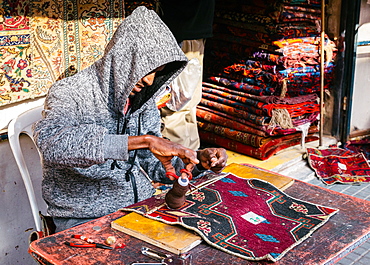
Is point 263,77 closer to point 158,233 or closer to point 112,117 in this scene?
point 112,117

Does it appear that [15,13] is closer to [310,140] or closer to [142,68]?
[142,68]

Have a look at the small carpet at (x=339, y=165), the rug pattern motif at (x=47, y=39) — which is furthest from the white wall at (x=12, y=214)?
the small carpet at (x=339, y=165)

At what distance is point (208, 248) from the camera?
71.3 inches

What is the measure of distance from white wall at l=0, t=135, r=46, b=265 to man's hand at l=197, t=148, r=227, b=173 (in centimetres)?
152

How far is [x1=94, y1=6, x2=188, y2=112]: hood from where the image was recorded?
2236 millimetres

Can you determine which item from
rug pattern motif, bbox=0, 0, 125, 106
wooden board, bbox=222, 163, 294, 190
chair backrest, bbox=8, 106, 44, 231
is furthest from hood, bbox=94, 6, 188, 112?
rug pattern motif, bbox=0, 0, 125, 106

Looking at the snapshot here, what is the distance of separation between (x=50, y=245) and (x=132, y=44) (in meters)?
1.03

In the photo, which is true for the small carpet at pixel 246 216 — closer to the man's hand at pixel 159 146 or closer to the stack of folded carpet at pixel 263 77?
the man's hand at pixel 159 146

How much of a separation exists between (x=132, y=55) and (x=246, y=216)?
95cm

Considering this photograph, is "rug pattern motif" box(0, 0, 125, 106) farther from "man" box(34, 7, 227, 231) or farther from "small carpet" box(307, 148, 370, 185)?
"small carpet" box(307, 148, 370, 185)

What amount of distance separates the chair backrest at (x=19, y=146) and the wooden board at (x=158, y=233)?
0.78 metres

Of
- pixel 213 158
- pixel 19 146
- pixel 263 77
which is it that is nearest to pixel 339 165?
pixel 263 77

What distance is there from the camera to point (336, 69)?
5898 millimetres

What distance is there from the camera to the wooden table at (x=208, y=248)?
5.66 feet
